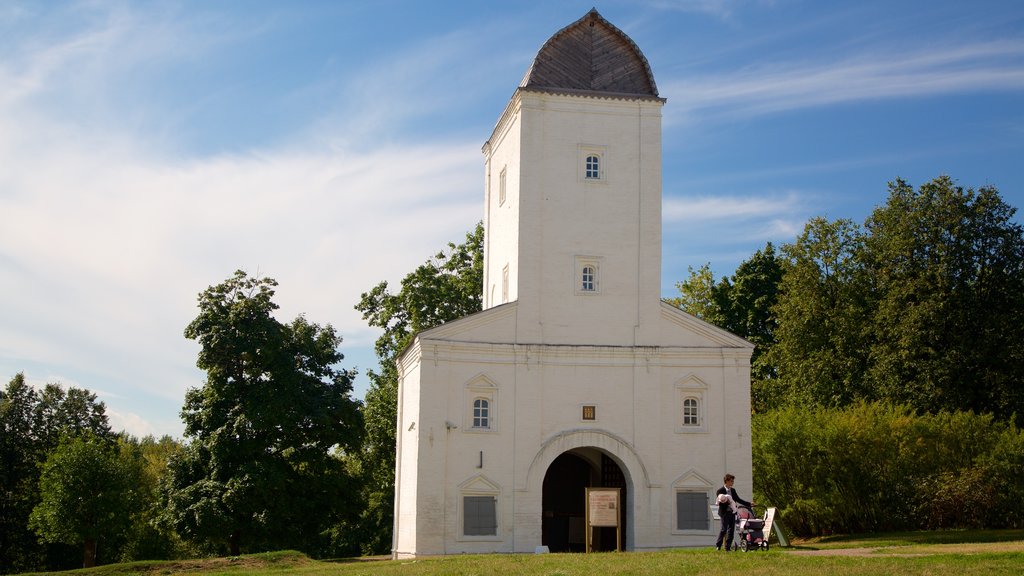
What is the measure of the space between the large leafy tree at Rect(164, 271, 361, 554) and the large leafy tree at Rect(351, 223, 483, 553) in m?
7.11

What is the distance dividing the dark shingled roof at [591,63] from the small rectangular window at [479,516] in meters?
12.3

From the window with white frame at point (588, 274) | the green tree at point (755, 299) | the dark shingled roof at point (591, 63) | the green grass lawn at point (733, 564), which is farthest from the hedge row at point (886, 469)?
the green tree at point (755, 299)

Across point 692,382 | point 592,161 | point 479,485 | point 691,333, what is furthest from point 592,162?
point 479,485

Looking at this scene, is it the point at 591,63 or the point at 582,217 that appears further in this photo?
the point at 591,63

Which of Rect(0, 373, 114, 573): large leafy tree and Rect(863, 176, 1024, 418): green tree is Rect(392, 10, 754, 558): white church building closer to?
Rect(863, 176, 1024, 418): green tree

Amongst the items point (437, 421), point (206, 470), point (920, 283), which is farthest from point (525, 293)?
point (920, 283)

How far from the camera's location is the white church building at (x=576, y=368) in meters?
29.7

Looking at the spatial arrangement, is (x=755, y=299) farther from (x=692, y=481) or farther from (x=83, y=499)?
(x=83, y=499)

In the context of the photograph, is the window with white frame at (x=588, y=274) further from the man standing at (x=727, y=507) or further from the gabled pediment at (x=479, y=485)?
the man standing at (x=727, y=507)

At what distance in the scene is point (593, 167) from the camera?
32344 millimetres

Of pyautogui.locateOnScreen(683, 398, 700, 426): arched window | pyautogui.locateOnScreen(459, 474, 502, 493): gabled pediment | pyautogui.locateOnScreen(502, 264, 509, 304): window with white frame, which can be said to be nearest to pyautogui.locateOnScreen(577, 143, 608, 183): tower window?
pyautogui.locateOnScreen(502, 264, 509, 304): window with white frame

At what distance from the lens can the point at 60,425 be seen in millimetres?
55656

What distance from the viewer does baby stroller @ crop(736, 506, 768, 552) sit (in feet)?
73.0

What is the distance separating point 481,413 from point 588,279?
16.6 feet
